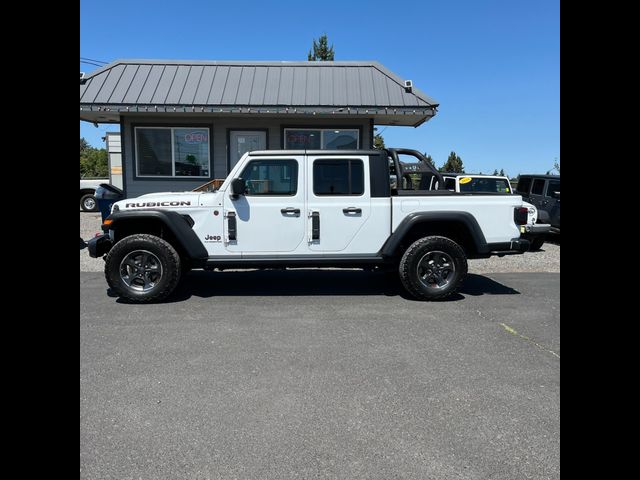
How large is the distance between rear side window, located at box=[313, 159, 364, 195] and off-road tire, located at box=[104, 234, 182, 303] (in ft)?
7.02

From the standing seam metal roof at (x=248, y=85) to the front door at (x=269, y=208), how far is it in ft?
18.6

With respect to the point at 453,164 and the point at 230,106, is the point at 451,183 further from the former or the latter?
Answer: the point at 453,164

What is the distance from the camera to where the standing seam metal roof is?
11234 millimetres

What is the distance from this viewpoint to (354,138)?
1205cm

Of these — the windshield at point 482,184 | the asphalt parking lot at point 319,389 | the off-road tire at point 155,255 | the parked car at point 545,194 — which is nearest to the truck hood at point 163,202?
the off-road tire at point 155,255

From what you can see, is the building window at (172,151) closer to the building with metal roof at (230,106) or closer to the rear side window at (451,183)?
the building with metal roof at (230,106)

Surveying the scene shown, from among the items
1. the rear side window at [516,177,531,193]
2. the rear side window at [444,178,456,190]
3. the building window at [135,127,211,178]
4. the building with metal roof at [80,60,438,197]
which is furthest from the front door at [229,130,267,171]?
the rear side window at [516,177,531,193]

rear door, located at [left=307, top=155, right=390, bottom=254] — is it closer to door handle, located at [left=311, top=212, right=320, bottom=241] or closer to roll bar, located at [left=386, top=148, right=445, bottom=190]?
door handle, located at [left=311, top=212, right=320, bottom=241]
